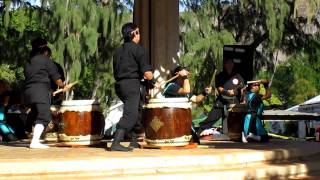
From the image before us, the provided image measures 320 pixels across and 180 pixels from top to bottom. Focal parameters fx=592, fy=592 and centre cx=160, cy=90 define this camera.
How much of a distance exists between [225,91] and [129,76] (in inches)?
115

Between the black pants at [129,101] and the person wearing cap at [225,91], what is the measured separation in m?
2.78

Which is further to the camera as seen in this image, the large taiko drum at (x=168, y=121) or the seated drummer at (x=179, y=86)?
the seated drummer at (x=179, y=86)

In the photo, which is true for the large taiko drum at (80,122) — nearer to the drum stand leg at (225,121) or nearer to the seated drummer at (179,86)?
the seated drummer at (179,86)

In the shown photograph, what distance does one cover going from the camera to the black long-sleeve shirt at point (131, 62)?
7.20 metres

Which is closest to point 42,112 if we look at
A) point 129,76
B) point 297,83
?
point 129,76

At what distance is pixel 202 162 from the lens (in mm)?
6227

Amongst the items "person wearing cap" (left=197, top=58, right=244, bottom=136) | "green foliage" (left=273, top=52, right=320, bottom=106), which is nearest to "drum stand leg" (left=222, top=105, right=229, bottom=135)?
"person wearing cap" (left=197, top=58, right=244, bottom=136)

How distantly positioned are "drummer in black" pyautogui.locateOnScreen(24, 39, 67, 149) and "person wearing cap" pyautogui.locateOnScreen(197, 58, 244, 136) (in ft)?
9.91

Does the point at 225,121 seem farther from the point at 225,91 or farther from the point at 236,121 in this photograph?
the point at 225,91

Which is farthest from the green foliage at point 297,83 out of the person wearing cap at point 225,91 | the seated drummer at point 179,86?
the seated drummer at point 179,86

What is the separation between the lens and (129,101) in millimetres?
7238

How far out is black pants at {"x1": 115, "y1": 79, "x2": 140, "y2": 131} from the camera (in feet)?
23.6

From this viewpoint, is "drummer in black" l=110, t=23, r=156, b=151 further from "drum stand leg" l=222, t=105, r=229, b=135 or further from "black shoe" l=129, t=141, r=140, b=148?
"drum stand leg" l=222, t=105, r=229, b=135

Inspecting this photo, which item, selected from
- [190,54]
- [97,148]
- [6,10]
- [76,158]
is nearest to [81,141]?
[97,148]
